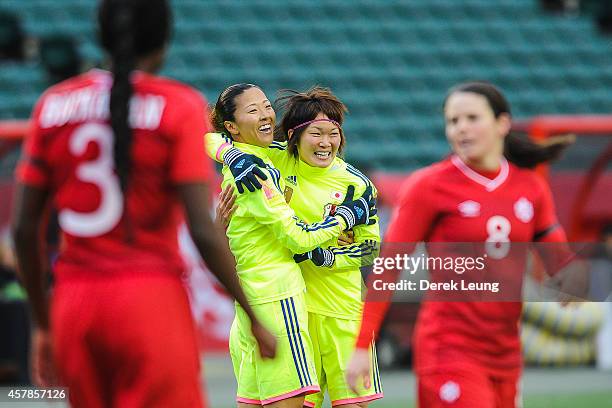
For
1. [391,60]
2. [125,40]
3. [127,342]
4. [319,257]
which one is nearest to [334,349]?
[319,257]

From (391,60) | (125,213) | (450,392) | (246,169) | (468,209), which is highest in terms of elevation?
(391,60)

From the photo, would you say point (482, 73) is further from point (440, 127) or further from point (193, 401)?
point (193, 401)

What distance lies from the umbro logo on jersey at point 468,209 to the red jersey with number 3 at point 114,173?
1.64 metres

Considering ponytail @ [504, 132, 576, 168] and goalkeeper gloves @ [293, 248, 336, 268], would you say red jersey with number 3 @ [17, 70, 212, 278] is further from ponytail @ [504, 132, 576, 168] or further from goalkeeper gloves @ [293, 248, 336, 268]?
goalkeeper gloves @ [293, 248, 336, 268]

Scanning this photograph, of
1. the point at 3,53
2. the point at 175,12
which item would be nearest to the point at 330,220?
the point at 3,53

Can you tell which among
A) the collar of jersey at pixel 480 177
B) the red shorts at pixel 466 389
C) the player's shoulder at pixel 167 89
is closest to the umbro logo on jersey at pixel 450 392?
the red shorts at pixel 466 389

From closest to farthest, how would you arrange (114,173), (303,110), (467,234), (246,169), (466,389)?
(114,173) < (466,389) < (467,234) < (246,169) < (303,110)

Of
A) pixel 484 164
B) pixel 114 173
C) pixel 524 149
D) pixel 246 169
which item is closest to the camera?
pixel 114 173

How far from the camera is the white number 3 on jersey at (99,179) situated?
3.82 metres

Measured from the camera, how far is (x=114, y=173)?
150 inches

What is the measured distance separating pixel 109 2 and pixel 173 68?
19.0 metres

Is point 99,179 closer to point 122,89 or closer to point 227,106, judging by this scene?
point 122,89

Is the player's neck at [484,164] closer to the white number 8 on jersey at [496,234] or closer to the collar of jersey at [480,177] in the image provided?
the collar of jersey at [480,177]

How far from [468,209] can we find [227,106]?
59.8 inches
